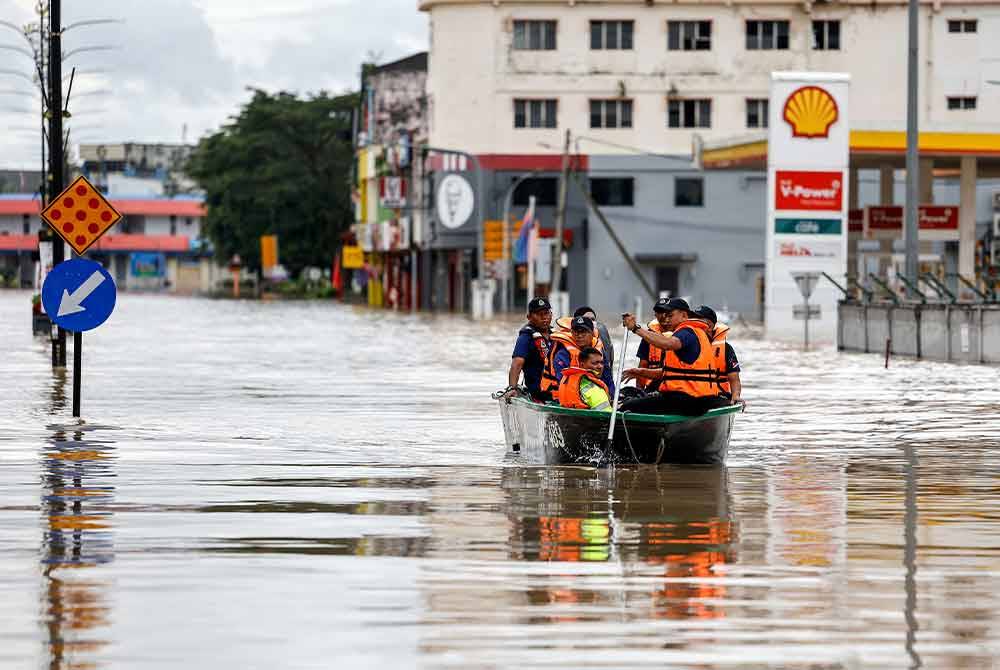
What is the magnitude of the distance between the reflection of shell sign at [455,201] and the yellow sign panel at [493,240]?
3900mm

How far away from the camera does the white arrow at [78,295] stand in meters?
23.2

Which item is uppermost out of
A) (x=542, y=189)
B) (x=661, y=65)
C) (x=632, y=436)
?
(x=661, y=65)

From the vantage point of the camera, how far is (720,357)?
19.4 metres

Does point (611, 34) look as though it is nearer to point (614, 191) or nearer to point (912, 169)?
point (614, 191)

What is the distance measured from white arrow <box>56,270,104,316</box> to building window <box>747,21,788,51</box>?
241ft

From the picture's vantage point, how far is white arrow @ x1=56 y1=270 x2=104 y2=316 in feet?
76.2

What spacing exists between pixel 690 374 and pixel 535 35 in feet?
250

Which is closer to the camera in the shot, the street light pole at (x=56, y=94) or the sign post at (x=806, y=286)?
the street light pole at (x=56, y=94)

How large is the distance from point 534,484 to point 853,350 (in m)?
33.1

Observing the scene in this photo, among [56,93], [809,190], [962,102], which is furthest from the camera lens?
[962,102]

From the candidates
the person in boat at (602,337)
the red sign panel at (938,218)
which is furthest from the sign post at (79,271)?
the red sign panel at (938,218)

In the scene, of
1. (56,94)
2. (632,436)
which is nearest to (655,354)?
(632,436)

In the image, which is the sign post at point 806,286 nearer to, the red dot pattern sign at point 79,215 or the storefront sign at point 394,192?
the red dot pattern sign at point 79,215

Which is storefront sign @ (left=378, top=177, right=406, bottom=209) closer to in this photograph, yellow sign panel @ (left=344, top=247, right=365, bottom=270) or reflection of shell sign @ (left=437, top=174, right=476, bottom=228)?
reflection of shell sign @ (left=437, top=174, right=476, bottom=228)
